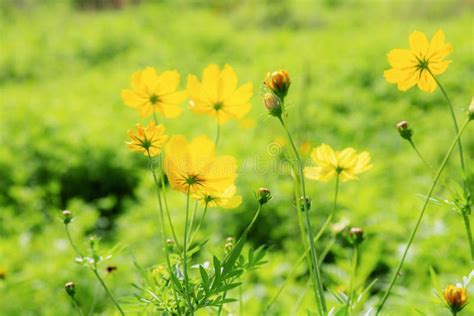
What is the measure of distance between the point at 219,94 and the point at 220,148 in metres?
2.52

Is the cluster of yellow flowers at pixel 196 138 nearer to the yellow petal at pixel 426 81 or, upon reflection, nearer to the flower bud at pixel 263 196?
the flower bud at pixel 263 196

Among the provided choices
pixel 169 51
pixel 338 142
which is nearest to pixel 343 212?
pixel 338 142

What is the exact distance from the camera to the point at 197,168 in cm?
52

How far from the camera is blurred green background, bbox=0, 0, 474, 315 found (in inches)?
72.8

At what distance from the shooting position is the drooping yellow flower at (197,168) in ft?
1.67

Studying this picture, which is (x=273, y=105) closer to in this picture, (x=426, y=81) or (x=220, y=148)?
(x=426, y=81)

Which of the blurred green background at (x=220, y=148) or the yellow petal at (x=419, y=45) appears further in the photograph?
the blurred green background at (x=220, y=148)

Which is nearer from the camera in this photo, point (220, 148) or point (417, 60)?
point (417, 60)

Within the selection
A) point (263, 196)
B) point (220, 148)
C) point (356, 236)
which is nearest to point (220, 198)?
point (263, 196)

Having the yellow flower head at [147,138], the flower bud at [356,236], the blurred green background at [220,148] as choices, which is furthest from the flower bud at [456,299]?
the yellow flower head at [147,138]

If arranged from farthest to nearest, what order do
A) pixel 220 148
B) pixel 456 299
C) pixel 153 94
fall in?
1. pixel 220 148
2. pixel 153 94
3. pixel 456 299

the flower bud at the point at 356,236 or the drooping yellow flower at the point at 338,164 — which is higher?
the drooping yellow flower at the point at 338,164

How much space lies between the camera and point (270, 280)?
180 centimetres

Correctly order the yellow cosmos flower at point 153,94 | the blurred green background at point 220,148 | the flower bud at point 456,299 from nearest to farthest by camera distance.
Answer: the flower bud at point 456,299, the yellow cosmos flower at point 153,94, the blurred green background at point 220,148
